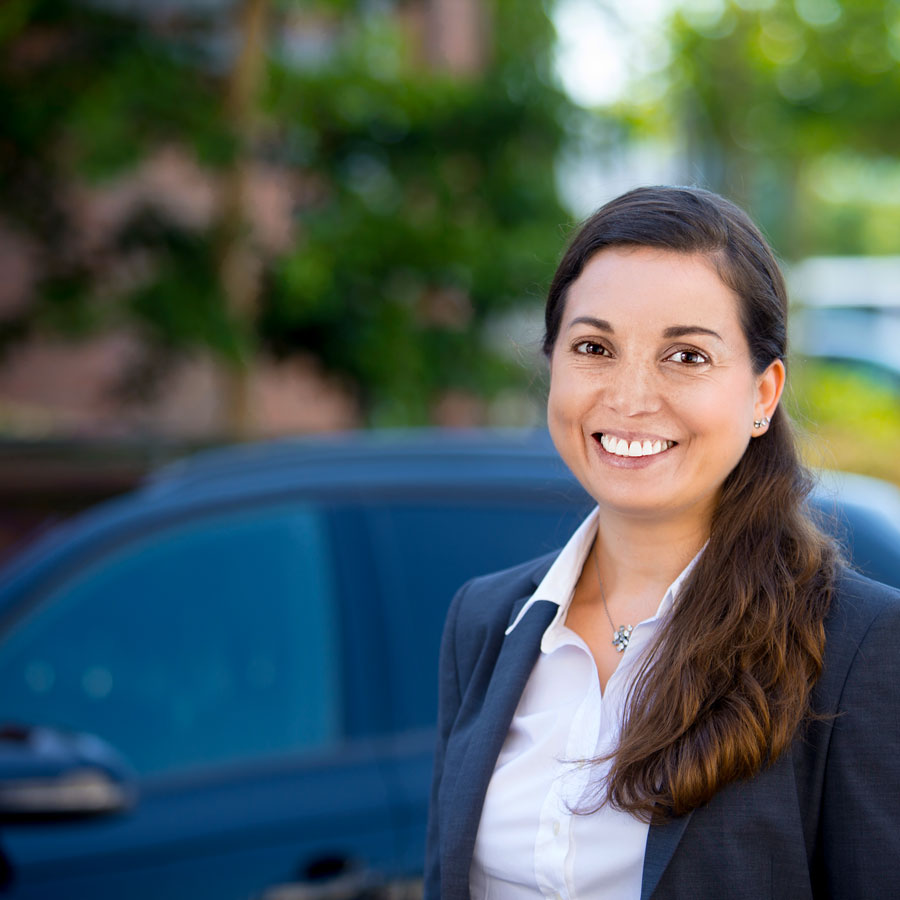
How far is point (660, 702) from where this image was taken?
1568 millimetres

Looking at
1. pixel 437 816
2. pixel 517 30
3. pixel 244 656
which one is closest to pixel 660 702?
pixel 437 816

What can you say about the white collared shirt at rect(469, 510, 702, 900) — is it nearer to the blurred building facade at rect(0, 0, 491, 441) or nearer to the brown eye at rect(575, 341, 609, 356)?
the brown eye at rect(575, 341, 609, 356)

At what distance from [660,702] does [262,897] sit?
1250 mm

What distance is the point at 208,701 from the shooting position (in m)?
2.75

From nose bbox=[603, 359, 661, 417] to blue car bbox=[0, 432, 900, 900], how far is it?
932mm

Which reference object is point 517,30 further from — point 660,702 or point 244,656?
point 660,702

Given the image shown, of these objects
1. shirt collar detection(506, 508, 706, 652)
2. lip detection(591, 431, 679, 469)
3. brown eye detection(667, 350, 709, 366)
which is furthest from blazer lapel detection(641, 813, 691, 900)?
brown eye detection(667, 350, 709, 366)

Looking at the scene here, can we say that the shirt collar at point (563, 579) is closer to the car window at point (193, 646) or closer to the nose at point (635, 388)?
the nose at point (635, 388)

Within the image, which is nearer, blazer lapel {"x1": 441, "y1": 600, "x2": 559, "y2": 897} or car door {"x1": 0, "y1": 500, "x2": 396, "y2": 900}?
blazer lapel {"x1": 441, "y1": 600, "x2": 559, "y2": 897}

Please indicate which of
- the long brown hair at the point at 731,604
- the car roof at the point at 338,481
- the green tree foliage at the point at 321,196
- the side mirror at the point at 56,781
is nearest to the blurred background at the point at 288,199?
the green tree foliage at the point at 321,196

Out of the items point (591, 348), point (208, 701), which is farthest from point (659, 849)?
point (208, 701)

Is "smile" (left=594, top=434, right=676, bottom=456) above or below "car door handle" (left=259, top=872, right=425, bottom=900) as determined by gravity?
above

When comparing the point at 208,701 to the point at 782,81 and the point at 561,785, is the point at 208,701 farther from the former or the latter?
the point at 782,81

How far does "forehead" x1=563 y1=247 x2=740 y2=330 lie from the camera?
162 centimetres
